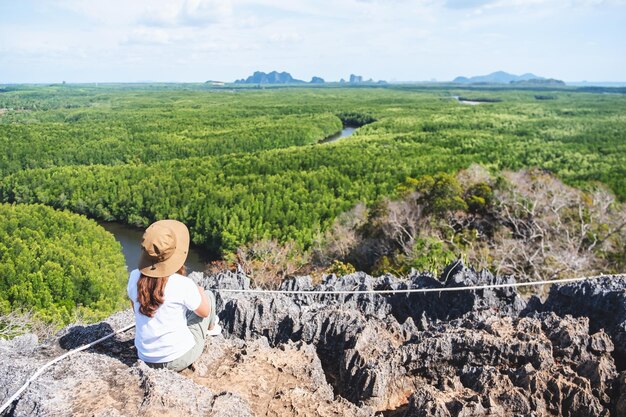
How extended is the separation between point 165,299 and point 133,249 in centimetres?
2828

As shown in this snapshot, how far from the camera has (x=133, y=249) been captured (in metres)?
29.4

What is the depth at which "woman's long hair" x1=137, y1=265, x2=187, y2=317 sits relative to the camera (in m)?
3.27

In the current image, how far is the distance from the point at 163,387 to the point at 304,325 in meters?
2.09

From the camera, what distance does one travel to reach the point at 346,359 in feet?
14.6

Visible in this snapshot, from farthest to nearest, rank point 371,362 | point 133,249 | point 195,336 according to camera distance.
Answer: point 133,249 < point 371,362 < point 195,336

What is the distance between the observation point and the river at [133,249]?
26328 millimetres

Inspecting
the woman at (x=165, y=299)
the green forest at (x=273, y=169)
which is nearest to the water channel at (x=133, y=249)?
the green forest at (x=273, y=169)

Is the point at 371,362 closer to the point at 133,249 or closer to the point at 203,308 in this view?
the point at 203,308

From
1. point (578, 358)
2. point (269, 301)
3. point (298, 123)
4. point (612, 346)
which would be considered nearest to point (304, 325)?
point (269, 301)

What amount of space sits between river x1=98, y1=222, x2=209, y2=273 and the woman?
2049cm

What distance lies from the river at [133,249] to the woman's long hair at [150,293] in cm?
2076

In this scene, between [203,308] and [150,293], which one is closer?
[150,293]

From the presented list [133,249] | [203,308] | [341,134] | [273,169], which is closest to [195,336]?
[203,308]

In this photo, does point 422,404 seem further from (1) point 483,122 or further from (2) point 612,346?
(1) point 483,122
